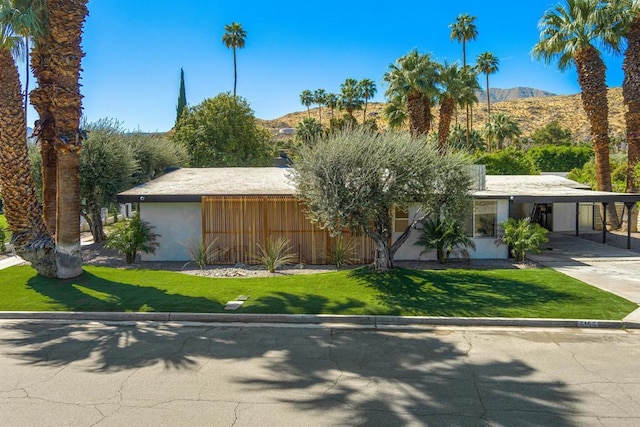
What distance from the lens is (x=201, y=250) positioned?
50.1ft

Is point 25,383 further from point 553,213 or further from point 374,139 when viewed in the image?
point 553,213

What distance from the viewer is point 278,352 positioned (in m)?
7.68

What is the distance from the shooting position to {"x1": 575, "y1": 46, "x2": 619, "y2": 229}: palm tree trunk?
2417cm

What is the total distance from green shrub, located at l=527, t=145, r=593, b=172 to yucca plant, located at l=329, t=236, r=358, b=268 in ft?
127

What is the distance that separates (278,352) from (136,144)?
64.2 feet

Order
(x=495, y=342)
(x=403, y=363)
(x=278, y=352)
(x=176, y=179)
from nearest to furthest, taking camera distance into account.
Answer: (x=403, y=363) → (x=278, y=352) → (x=495, y=342) → (x=176, y=179)

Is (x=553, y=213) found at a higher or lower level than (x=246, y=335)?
higher

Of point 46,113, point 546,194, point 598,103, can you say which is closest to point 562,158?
point 598,103

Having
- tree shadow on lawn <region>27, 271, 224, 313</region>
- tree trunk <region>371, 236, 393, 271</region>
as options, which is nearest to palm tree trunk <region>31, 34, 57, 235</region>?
tree shadow on lawn <region>27, 271, 224, 313</region>

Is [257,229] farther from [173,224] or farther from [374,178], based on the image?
[374,178]

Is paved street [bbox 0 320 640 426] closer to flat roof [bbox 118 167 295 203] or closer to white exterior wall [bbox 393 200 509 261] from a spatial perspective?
flat roof [bbox 118 167 295 203]

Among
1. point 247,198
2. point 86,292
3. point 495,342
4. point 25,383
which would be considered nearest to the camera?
point 25,383

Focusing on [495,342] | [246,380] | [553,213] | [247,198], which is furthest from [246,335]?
[553,213]

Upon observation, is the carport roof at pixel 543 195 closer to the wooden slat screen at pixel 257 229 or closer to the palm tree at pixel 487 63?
the wooden slat screen at pixel 257 229
